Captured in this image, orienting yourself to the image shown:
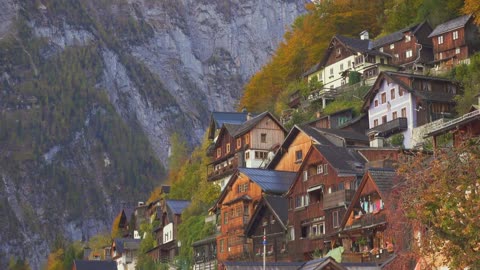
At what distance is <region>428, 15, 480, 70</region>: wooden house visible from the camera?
314 feet

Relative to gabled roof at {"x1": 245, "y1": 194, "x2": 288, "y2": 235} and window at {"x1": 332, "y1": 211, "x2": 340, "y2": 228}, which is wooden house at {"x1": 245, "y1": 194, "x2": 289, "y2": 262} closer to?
gabled roof at {"x1": 245, "y1": 194, "x2": 288, "y2": 235}

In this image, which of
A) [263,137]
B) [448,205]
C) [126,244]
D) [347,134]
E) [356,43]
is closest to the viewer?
[448,205]

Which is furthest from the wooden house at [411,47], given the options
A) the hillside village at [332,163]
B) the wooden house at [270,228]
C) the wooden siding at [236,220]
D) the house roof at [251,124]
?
the wooden house at [270,228]

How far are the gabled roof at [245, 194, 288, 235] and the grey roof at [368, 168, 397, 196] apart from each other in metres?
14.2

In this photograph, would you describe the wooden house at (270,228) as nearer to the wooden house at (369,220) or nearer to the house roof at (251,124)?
the wooden house at (369,220)

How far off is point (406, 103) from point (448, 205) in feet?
169

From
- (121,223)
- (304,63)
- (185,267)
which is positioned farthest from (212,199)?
(121,223)

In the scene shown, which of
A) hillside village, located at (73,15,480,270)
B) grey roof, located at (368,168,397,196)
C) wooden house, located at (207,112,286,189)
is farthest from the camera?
wooden house, located at (207,112,286,189)

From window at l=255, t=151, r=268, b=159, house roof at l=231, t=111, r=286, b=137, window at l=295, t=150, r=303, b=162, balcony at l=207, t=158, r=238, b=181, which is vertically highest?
house roof at l=231, t=111, r=286, b=137

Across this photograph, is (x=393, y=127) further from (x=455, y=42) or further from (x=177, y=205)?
(x=177, y=205)

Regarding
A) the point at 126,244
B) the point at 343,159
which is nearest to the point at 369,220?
the point at 343,159

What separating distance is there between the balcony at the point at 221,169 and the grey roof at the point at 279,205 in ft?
69.7

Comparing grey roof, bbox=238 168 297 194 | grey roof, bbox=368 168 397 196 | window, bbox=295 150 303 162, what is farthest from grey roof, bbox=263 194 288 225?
grey roof, bbox=368 168 397 196

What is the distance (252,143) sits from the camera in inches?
3782
